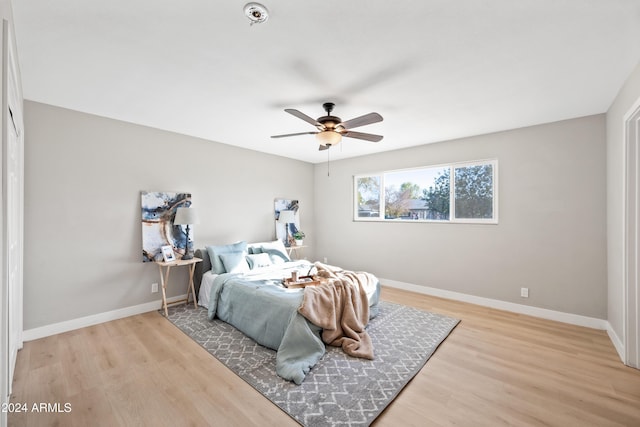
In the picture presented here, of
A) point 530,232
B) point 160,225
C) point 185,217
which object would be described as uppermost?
point 185,217

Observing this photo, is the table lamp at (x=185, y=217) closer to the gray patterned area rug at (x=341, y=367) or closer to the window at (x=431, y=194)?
the gray patterned area rug at (x=341, y=367)

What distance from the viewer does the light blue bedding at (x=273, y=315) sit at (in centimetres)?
246

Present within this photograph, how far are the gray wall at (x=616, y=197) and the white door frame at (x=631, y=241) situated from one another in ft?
0.42

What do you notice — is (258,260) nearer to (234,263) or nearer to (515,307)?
(234,263)

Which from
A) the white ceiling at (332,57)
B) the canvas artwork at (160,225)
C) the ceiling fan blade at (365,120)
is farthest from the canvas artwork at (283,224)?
the ceiling fan blade at (365,120)

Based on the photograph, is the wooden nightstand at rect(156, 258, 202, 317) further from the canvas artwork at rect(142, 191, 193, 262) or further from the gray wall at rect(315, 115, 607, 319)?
the gray wall at rect(315, 115, 607, 319)

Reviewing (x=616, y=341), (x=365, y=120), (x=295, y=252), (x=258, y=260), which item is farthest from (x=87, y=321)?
(x=616, y=341)

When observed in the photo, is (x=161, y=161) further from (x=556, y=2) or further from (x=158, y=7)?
(x=556, y=2)

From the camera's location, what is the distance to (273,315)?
277 centimetres

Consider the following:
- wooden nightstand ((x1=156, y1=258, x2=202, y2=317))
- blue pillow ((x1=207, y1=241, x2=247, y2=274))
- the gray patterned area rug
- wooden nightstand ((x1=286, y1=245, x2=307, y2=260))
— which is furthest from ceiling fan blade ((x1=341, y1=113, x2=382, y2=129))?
wooden nightstand ((x1=286, y1=245, x2=307, y2=260))

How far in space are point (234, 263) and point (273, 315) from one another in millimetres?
1452

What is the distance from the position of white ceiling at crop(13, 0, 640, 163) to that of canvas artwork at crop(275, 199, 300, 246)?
2379 millimetres

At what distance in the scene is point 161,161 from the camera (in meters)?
3.93

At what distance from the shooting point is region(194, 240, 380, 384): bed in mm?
2521
